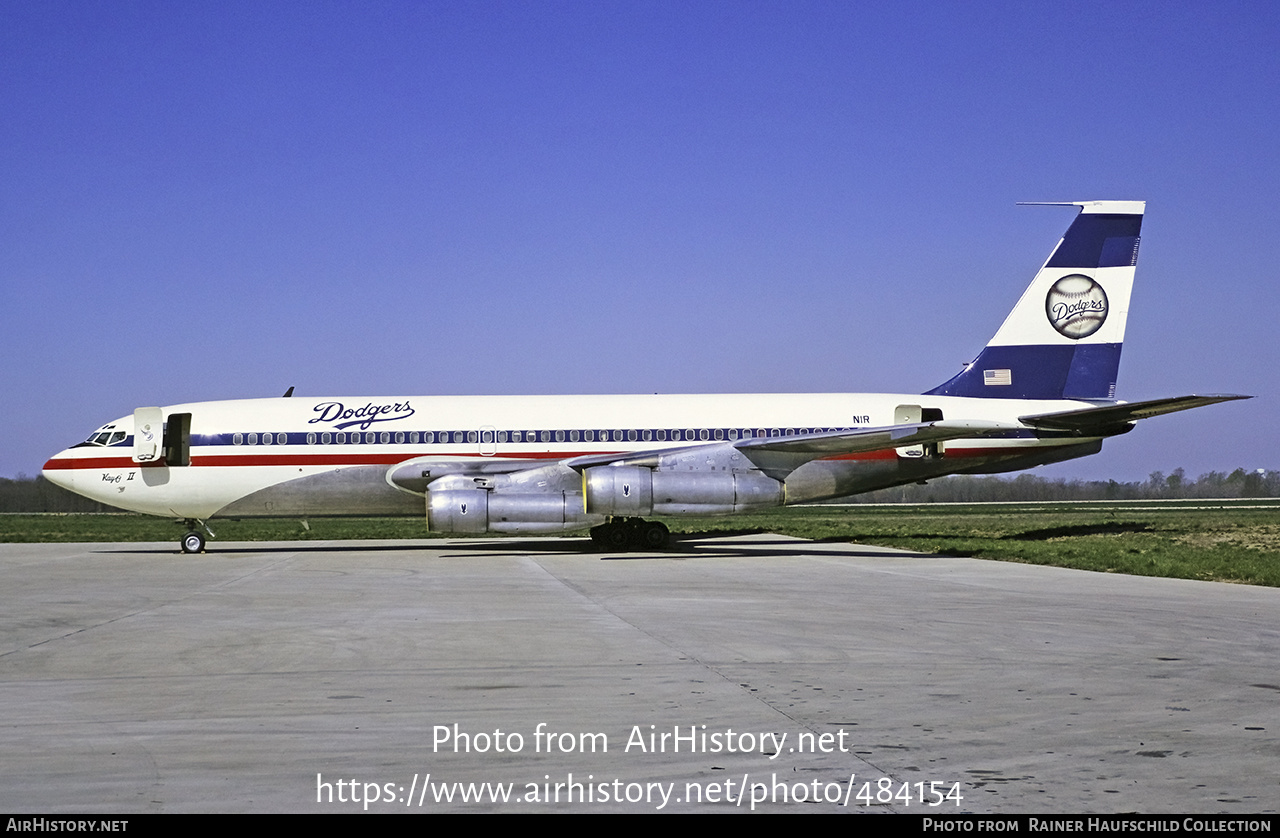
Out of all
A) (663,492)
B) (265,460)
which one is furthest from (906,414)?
(265,460)

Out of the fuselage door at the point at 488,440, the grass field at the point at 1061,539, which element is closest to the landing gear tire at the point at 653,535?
the fuselage door at the point at 488,440

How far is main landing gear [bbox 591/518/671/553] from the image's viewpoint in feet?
83.4

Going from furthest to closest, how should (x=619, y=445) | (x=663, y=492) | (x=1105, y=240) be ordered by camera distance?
(x=1105, y=240) → (x=619, y=445) → (x=663, y=492)

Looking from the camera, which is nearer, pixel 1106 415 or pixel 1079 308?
pixel 1106 415

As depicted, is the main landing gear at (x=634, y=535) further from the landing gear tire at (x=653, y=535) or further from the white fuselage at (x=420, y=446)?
the white fuselage at (x=420, y=446)

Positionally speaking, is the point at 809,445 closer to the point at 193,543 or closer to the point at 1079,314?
the point at 1079,314

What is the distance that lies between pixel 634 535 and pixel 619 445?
2.07m

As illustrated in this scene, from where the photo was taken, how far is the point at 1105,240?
2669 centimetres

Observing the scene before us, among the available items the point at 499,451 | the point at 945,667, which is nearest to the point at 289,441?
the point at 499,451

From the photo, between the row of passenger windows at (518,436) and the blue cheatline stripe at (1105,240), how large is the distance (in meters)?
7.51

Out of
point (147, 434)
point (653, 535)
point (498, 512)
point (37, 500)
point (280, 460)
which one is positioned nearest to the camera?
point (498, 512)

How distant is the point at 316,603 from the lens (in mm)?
13938

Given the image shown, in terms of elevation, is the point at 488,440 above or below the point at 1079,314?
below
